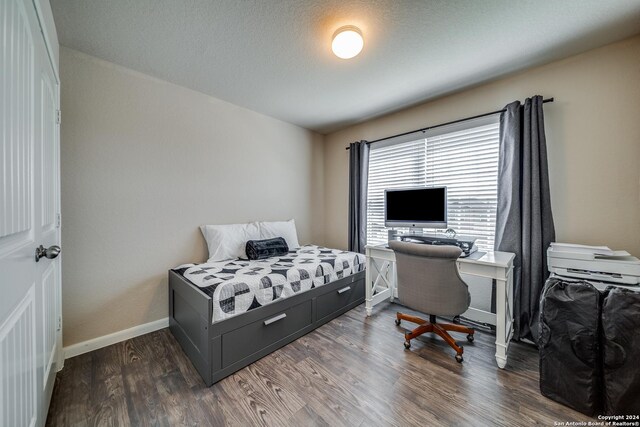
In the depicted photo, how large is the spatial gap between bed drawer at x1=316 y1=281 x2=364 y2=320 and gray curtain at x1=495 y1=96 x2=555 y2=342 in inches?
58.7

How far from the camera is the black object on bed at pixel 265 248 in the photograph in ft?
8.50

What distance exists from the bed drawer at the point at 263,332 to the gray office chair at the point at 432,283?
3.02 ft

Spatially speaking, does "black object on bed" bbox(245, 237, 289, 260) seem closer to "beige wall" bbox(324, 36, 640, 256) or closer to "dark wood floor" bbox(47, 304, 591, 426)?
"dark wood floor" bbox(47, 304, 591, 426)

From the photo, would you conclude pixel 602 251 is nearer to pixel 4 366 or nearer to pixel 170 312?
pixel 4 366

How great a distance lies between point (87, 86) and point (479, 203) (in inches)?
149

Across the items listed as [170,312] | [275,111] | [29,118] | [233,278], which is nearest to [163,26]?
[29,118]

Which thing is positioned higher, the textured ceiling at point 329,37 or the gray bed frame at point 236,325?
the textured ceiling at point 329,37

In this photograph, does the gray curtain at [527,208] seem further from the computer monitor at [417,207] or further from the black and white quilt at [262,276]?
the black and white quilt at [262,276]

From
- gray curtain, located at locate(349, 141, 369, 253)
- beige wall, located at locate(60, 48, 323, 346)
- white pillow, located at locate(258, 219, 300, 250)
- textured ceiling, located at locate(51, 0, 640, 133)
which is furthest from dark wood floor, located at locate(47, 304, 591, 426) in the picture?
textured ceiling, located at locate(51, 0, 640, 133)

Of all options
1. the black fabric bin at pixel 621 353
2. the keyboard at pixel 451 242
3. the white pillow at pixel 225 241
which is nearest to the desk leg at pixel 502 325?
the keyboard at pixel 451 242

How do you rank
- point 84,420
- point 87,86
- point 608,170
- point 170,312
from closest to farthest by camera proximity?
point 84,420 < point 608,170 < point 87,86 < point 170,312

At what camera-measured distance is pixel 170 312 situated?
233 centimetres

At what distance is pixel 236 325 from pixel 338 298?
1181 mm

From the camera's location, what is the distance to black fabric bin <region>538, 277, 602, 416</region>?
1352 mm
